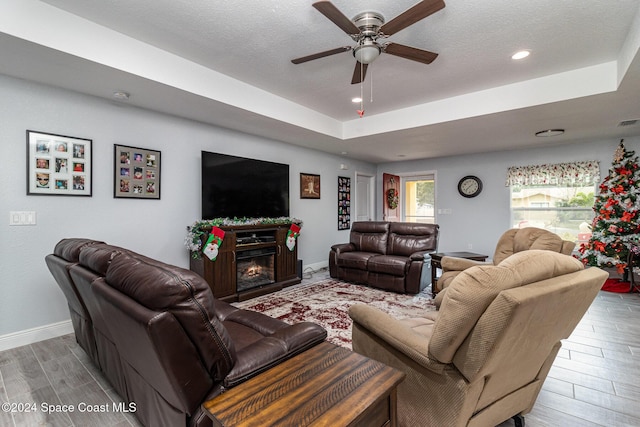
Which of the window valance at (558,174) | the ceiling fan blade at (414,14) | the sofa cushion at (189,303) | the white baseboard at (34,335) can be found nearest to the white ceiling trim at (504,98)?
the ceiling fan blade at (414,14)

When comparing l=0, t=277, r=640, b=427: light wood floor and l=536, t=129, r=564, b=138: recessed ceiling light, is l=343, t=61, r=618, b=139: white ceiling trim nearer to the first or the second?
l=536, t=129, r=564, b=138: recessed ceiling light

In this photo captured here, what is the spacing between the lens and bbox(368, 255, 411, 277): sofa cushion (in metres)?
4.16

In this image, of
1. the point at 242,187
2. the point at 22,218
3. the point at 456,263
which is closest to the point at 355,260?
the point at 456,263

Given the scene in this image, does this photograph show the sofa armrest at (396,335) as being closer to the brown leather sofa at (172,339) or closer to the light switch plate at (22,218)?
the brown leather sofa at (172,339)

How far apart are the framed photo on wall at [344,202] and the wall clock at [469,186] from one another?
2.42 metres

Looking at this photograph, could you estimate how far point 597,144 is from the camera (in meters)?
4.99

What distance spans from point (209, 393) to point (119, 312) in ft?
1.52

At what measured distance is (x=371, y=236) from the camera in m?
5.08

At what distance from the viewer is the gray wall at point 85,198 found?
8.53 feet

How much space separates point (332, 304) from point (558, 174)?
4.84 meters

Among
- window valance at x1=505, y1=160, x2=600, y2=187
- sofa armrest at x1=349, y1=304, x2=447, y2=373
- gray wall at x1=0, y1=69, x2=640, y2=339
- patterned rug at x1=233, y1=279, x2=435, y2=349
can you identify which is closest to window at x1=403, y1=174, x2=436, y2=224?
window valance at x1=505, y1=160, x2=600, y2=187

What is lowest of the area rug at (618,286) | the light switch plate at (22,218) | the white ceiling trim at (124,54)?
the area rug at (618,286)

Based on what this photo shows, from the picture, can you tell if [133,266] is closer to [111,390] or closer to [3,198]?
[111,390]

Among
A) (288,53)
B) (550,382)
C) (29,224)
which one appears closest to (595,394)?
(550,382)
